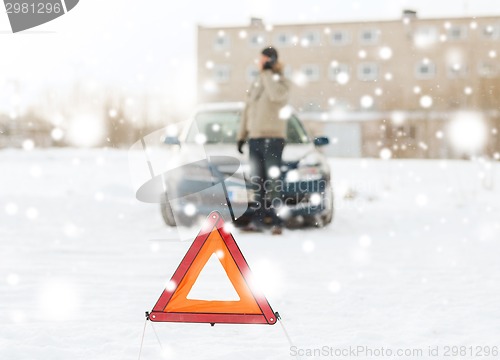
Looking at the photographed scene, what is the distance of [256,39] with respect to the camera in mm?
49250

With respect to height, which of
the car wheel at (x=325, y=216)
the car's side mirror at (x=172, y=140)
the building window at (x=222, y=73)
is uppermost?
the car's side mirror at (x=172, y=140)

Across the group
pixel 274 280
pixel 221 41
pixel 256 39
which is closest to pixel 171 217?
pixel 274 280

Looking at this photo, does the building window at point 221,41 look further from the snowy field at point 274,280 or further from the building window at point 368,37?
the snowy field at point 274,280

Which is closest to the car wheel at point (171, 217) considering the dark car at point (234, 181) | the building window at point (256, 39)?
the dark car at point (234, 181)

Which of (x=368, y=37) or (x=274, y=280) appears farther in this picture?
(x=368, y=37)

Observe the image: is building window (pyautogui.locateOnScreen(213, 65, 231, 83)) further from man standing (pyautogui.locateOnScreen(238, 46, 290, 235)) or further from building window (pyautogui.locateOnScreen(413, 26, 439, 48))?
man standing (pyautogui.locateOnScreen(238, 46, 290, 235))

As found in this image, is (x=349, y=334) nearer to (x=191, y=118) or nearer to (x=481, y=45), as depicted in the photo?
(x=191, y=118)

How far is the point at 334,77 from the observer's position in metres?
50.2

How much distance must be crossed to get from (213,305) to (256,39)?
156 ft

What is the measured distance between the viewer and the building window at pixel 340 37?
47219 millimetres

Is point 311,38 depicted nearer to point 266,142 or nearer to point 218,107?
point 218,107

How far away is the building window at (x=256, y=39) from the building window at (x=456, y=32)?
13204mm

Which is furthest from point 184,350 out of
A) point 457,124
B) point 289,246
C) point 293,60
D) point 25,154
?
point 293,60

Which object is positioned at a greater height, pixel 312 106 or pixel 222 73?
pixel 222 73
